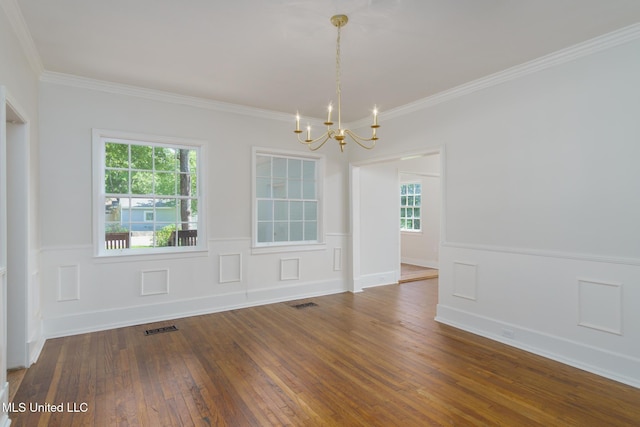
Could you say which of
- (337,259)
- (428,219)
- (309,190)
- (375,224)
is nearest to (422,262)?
(428,219)

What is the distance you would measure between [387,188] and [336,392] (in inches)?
175

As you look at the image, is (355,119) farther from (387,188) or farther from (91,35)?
(91,35)

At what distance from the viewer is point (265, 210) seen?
534 cm

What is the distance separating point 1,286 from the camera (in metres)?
2.37

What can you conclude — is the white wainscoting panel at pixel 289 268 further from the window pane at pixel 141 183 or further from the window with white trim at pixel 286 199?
the window pane at pixel 141 183

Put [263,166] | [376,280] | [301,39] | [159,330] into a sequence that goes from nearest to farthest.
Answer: [301,39]
[159,330]
[263,166]
[376,280]

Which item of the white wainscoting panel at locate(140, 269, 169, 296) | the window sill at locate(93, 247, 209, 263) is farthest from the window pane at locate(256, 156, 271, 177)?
the white wainscoting panel at locate(140, 269, 169, 296)

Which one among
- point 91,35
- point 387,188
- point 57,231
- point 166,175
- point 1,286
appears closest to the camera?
point 1,286

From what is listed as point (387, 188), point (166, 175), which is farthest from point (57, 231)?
point (387, 188)

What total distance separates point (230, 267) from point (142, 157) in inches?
72.7

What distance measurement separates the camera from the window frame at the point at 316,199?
508 cm

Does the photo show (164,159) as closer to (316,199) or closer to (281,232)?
(281,232)

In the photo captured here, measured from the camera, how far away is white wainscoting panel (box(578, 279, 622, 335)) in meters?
2.96

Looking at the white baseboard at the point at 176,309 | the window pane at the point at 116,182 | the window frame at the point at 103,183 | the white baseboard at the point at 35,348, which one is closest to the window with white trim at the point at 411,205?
the white baseboard at the point at 176,309
